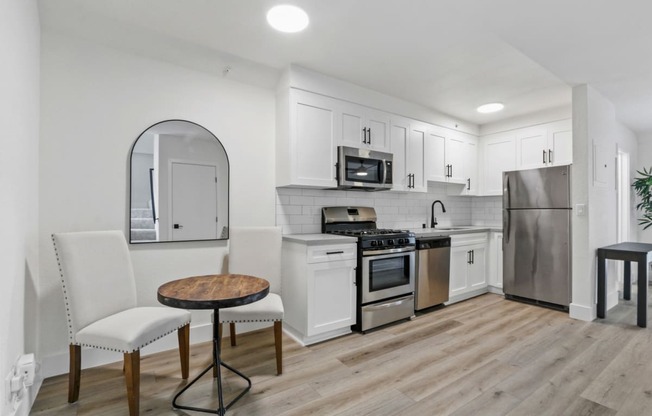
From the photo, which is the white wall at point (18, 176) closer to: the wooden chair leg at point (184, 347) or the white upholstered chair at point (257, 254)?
the wooden chair leg at point (184, 347)

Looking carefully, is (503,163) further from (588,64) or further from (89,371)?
(89,371)

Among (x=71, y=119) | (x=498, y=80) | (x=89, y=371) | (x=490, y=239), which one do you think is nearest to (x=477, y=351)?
(x=490, y=239)

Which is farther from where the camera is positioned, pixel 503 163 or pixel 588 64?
pixel 503 163

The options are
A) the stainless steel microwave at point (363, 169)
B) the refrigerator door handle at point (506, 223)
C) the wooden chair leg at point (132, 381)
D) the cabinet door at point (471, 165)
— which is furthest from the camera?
the cabinet door at point (471, 165)

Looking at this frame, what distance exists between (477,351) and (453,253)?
58.6 inches

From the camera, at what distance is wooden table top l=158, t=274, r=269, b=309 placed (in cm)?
161

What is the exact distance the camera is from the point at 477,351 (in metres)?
2.61

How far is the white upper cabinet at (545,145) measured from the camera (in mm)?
3965

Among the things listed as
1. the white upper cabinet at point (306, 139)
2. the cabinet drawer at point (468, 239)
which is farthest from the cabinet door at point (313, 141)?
the cabinet drawer at point (468, 239)

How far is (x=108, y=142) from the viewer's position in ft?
7.89

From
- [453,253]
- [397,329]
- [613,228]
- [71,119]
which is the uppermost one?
[71,119]

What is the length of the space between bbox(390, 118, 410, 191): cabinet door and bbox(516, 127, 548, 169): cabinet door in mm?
1760

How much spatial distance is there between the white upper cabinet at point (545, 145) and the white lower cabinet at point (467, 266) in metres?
1.18

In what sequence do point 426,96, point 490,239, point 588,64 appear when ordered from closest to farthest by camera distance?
point 588,64, point 426,96, point 490,239
